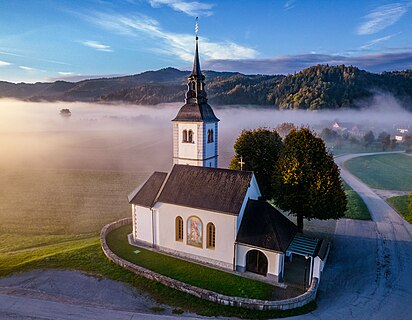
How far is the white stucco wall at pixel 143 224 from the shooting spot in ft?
76.2

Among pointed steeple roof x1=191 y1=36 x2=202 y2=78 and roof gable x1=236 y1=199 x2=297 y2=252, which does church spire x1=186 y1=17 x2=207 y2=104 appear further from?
roof gable x1=236 y1=199 x2=297 y2=252

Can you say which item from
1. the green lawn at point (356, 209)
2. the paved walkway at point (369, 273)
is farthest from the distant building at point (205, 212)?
→ the green lawn at point (356, 209)

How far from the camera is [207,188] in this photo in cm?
2097

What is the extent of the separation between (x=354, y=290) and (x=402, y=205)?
21.8 metres

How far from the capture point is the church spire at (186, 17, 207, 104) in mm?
23125

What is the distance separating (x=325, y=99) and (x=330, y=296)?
9938cm

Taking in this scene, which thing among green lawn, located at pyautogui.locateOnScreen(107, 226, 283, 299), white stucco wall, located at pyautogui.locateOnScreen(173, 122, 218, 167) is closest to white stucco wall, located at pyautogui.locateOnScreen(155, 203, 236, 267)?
green lawn, located at pyautogui.locateOnScreen(107, 226, 283, 299)

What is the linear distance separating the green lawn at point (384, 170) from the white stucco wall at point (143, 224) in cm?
3631

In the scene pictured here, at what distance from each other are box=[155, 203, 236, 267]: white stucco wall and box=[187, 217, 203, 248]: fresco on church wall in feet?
0.75

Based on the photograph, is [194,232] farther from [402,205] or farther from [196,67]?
[402,205]

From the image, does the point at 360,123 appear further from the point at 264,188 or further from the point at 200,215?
the point at 200,215

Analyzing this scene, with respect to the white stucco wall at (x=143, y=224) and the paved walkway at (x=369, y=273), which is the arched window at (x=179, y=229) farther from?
the paved walkway at (x=369, y=273)

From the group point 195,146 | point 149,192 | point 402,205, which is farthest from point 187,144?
point 402,205

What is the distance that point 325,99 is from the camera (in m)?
107
